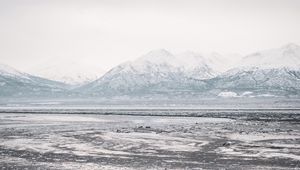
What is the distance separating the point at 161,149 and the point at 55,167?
13.8 metres

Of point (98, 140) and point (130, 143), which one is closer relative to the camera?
point (130, 143)

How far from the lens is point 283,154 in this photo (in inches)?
1764

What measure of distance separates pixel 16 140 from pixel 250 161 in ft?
99.0

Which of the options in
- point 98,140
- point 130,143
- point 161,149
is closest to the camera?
point 161,149

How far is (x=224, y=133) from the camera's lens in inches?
2648

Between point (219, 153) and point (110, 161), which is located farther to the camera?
point (219, 153)

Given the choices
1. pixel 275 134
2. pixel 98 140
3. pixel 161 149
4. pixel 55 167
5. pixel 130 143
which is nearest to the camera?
pixel 55 167

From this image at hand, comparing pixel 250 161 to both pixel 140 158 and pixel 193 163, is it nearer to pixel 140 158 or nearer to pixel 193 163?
pixel 193 163

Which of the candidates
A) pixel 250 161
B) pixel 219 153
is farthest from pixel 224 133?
pixel 250 161

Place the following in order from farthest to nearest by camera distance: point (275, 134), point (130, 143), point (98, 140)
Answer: point (275, 134)
point (98, 140)
point (130, 143)

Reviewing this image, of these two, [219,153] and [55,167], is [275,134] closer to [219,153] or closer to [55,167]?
[219,153]

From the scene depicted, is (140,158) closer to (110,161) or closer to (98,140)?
(110,161)

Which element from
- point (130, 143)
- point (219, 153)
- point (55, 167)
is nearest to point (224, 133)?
point (130, 143)

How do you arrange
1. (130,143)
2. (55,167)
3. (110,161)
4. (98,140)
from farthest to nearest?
(98,140), (130,143), (110,161), (55,167)
